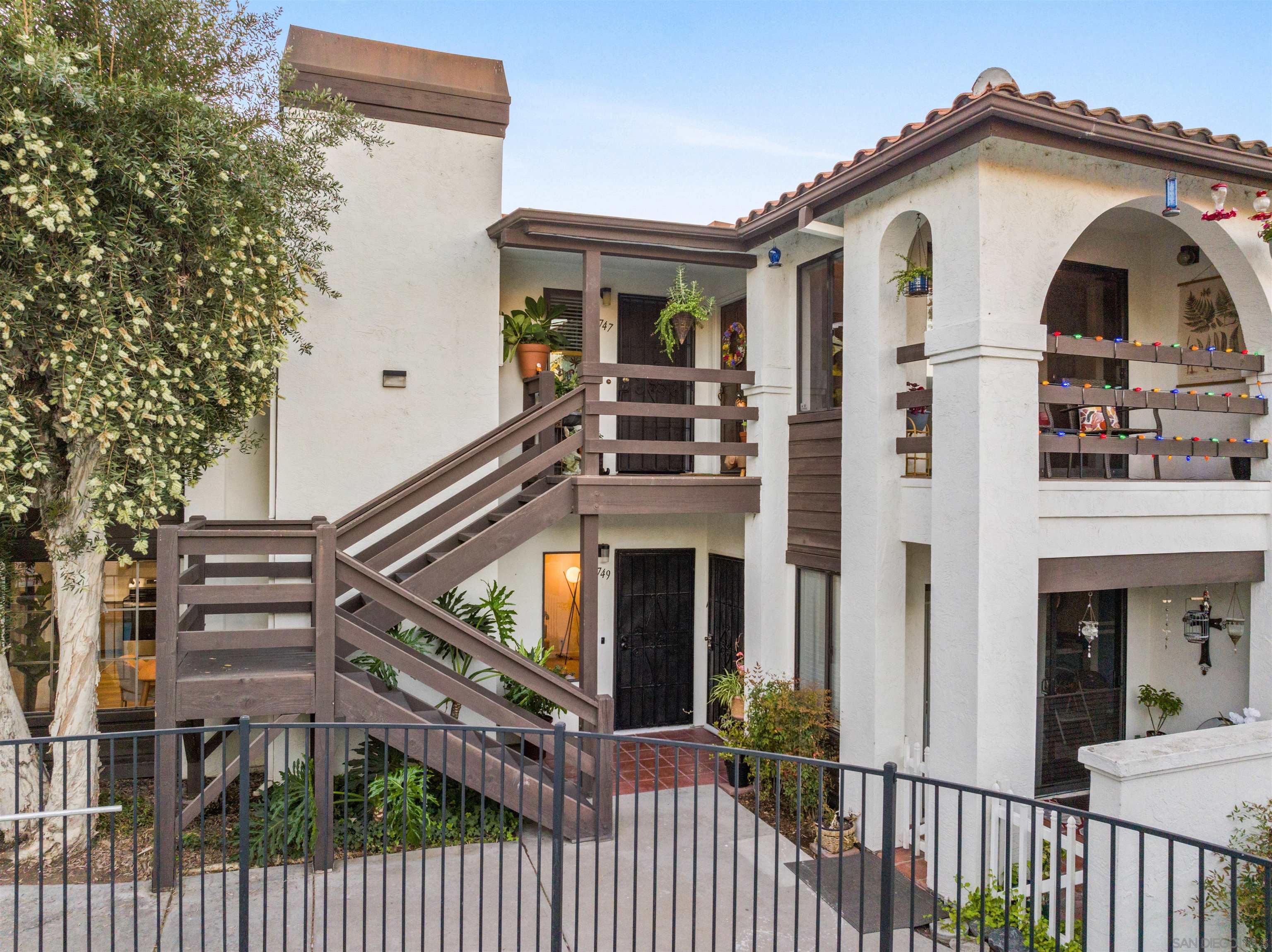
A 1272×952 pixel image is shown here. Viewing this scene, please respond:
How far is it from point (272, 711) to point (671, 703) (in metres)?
4.91

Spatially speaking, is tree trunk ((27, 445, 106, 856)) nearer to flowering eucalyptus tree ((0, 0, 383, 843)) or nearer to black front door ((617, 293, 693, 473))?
flowering eucalyptus tree ((0, 0, 383, 843))

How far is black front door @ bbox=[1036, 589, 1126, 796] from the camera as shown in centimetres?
757

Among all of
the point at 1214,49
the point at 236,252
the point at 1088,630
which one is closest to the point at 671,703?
the point at 1088,630

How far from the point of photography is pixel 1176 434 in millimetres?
7957

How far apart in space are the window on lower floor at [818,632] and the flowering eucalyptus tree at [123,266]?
4912mm

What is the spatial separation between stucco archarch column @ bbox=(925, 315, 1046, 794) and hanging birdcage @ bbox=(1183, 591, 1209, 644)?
271 centimetres

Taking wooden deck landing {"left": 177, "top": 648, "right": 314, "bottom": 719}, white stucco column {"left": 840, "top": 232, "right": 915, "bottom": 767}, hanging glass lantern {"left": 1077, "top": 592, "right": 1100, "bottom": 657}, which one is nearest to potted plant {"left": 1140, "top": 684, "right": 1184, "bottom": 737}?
hanging glass lantern {"left": 1077, "top": 592, "right": 1100, "bottom": 657}

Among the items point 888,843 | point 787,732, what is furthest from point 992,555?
point 888,843

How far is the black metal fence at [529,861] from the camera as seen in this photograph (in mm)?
4016

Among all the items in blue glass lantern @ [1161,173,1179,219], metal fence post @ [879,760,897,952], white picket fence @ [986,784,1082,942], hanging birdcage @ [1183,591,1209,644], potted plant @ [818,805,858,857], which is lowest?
potted plant @ [818,805,858,857]

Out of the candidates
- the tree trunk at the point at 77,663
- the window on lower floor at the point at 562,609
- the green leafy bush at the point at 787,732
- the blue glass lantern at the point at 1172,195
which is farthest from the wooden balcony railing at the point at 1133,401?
the tree trunk at the point at 77,663

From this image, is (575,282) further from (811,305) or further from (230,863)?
(230,863)

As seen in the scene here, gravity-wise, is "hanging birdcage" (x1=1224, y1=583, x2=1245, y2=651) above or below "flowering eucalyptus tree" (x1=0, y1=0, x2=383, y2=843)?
below

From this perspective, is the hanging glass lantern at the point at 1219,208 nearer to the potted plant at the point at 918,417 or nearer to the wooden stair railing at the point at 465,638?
the potted plant at the point at 918,417
